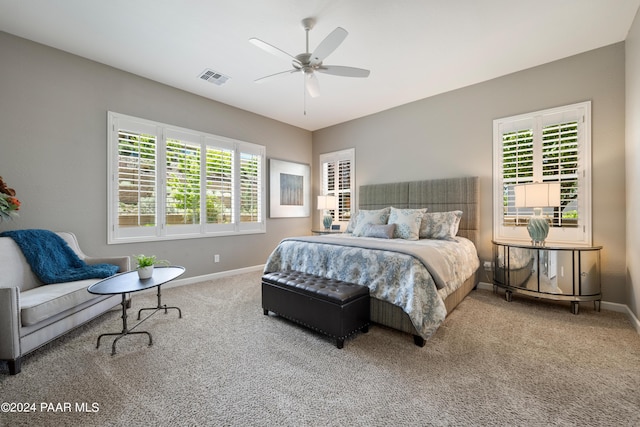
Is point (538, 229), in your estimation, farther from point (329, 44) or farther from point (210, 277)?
point (210, 277)

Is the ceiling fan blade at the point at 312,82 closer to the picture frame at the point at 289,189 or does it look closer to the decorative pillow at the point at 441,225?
the decorative pillow at the point at 441,225

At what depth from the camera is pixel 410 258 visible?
236 cm

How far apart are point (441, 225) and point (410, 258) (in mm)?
1581

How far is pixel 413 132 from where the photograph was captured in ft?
15.1

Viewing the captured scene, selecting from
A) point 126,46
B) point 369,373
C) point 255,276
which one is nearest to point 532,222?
point 369,373

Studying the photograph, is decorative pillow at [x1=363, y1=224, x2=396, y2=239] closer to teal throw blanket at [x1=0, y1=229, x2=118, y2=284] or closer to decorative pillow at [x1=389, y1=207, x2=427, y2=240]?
decorative pillow at [x1=389, y1=207, x2=427, y2=240]

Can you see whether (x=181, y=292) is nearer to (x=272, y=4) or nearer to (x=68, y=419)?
(x=68, y=419)

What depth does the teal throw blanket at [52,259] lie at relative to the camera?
2516mm

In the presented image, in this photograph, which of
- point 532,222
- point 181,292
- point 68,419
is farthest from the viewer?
point 181,292

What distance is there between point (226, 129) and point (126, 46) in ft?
5.81

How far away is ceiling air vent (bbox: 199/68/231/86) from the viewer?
3594mm

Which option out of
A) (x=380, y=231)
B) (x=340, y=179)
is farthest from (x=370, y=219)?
(x=340, y=179)

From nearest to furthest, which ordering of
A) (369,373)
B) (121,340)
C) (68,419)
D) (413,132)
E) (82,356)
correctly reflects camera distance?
(68,419) → (369,373) → (82,356) → (121,340) → (413,132)

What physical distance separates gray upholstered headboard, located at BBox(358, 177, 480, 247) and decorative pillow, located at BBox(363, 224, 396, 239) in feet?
3.23
